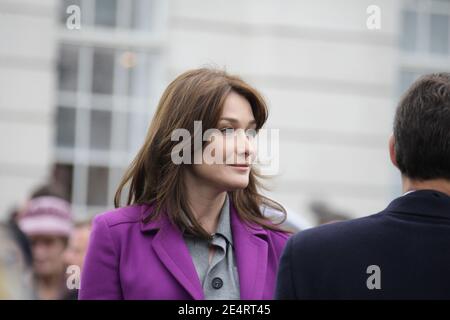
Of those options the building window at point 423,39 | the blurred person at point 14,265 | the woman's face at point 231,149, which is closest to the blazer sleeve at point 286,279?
the woman's face at point 231,149

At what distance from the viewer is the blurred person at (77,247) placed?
616cm

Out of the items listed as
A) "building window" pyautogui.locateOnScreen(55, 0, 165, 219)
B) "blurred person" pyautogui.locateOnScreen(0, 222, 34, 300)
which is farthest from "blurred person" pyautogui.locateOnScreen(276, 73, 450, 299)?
"building window" pyautogui.locateOnScreen(55, 0, 165, 219)

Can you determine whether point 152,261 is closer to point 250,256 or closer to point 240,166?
point 250,256

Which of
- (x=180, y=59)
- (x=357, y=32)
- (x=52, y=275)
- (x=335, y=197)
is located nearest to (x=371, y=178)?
(x=335, y=197)

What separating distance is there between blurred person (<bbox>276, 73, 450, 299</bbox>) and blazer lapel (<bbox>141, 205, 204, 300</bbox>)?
49cm

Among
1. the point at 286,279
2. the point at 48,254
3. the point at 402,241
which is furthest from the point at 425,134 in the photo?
the point at 48,254

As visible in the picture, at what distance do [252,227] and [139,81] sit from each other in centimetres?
643

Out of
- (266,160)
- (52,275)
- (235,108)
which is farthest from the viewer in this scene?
(52,275)

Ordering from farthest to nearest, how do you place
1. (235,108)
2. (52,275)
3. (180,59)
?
(180,59) → (52,275) → (235,108)

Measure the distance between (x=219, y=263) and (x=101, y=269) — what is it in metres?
0.39
